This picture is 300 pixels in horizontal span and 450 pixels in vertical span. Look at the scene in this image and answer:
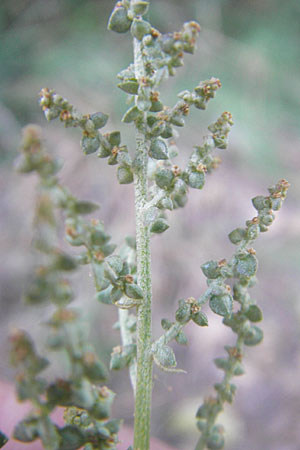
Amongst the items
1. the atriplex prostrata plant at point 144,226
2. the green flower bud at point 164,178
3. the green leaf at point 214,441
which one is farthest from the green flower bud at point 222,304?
the green leaf at point 214,441

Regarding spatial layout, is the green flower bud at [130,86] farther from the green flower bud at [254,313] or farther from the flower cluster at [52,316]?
the green flower bud at [254,313]

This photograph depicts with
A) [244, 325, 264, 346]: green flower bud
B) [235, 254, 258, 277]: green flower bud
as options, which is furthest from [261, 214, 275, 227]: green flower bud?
[244, 325, 264, 346]: green flower bud

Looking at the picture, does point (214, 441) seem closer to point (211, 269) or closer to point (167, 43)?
point (211, 269)

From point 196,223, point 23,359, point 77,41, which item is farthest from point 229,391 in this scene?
point 77,41

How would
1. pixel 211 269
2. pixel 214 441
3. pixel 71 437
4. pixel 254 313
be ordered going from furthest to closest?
pixel 214 441, pixel 254 313, pixel 211 269, pixel 71 437

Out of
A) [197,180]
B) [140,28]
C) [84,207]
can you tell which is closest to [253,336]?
[197,180]

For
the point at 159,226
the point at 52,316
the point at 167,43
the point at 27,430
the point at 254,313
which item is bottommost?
the point at 27,430
